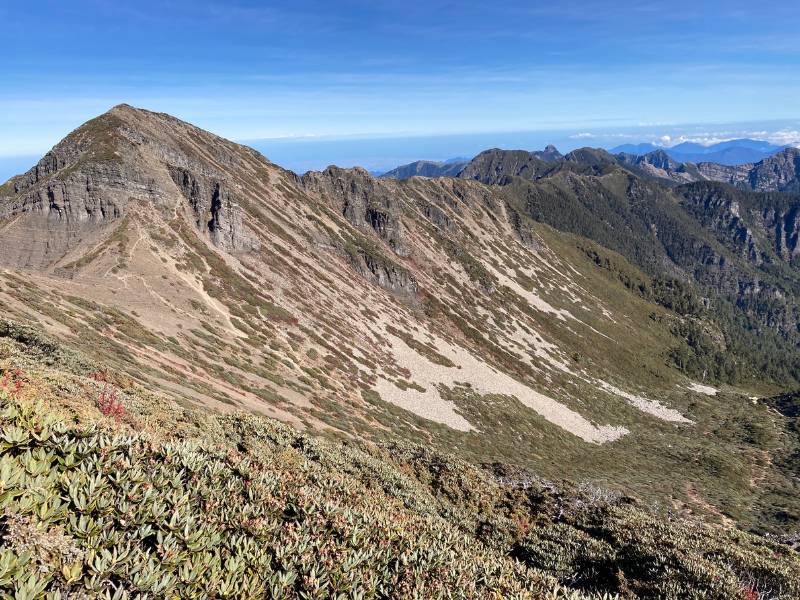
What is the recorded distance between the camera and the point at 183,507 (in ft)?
25.0

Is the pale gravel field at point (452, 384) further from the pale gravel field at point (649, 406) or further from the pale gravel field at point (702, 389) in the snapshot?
the pale gravel field at point (702, 389)

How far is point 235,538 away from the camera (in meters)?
7.58

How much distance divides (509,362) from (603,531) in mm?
91947

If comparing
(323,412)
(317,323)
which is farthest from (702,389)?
(323,412)

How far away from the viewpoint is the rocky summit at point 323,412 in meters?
7.45

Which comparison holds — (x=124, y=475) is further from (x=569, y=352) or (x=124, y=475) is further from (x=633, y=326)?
(x=633, y=326)

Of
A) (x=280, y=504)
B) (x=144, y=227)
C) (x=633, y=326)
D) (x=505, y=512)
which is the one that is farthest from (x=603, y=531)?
(x=633, y=326)

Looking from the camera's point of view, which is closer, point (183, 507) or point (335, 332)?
point (183, 507)

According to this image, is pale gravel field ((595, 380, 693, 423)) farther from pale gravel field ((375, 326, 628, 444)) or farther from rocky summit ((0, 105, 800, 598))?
pale gravel field ((375, 326, 628, 444))

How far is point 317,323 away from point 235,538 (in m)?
69.1

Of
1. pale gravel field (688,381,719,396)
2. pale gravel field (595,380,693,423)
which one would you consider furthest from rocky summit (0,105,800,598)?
pale gravel field (688,381,719,396)

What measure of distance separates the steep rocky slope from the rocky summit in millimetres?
562

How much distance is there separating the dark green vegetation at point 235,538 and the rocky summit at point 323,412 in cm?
6

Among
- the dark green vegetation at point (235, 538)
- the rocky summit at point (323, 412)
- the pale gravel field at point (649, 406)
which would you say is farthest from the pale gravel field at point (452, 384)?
the dark green vegetation at point (235, 538)
